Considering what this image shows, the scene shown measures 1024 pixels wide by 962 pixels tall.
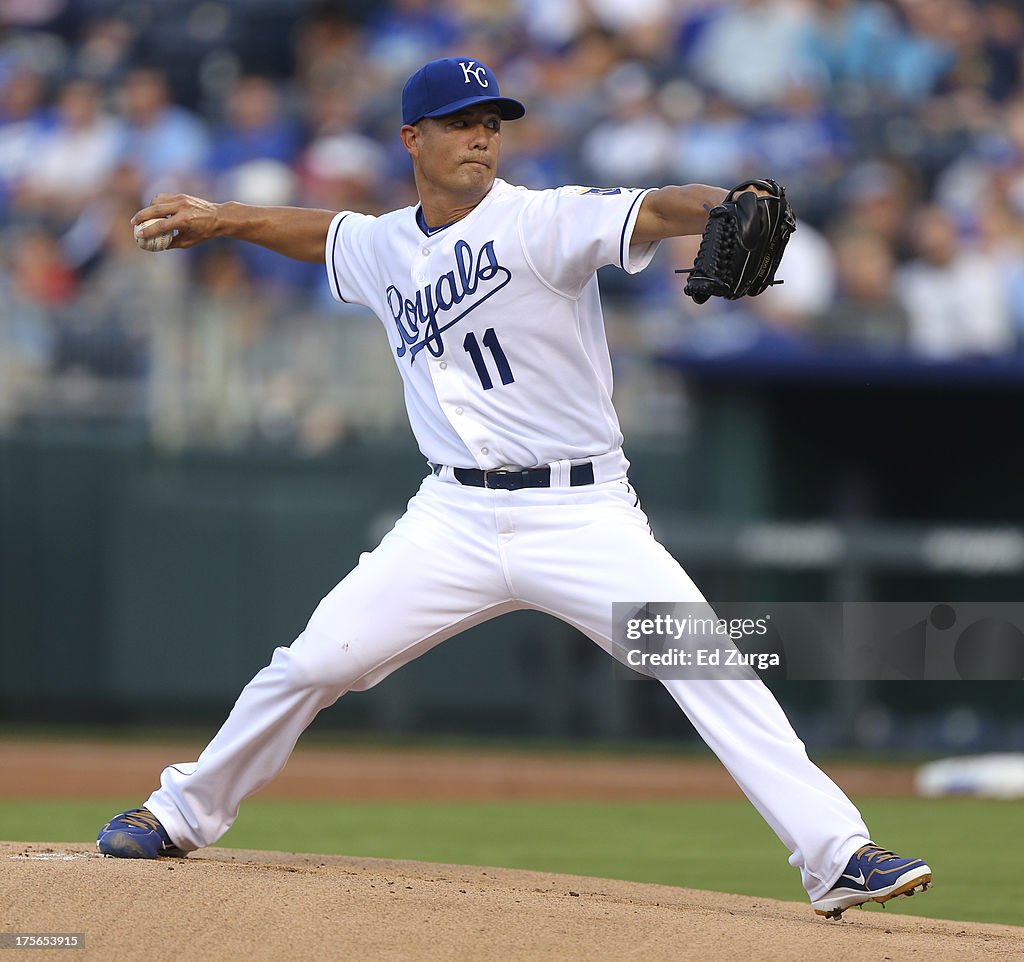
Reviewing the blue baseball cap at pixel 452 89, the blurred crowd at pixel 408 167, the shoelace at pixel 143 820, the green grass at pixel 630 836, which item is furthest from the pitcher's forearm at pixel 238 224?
the blurred crowd at pixel 408 167

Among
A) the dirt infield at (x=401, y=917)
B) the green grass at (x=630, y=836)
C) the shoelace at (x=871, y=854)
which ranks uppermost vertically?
the shoelace at (x=871, y=854)

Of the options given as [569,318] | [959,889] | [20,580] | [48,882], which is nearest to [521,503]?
[569,318]

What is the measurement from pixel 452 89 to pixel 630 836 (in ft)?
11.5

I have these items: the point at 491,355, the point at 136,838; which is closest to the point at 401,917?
the point at 136,838

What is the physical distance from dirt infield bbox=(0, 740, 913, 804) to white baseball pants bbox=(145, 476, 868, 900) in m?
3.97

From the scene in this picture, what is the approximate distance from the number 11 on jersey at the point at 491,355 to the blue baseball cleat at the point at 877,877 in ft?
4.36

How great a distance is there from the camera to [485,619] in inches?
163

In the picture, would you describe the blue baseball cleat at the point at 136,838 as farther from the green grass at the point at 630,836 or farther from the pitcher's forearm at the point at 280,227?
the green grass at the point at 630,836

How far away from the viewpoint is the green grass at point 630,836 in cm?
549

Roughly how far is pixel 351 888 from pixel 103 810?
377cm

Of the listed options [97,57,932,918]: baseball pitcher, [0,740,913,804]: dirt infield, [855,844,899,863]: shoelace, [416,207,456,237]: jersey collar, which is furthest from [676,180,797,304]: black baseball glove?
[0,740,913,804]: dirt infield

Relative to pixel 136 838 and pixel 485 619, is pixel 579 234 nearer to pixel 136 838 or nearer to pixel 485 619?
pixel 485 619

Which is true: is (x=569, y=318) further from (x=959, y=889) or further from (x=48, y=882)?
(x=959, y=889)

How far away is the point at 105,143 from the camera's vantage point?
11656 mm
